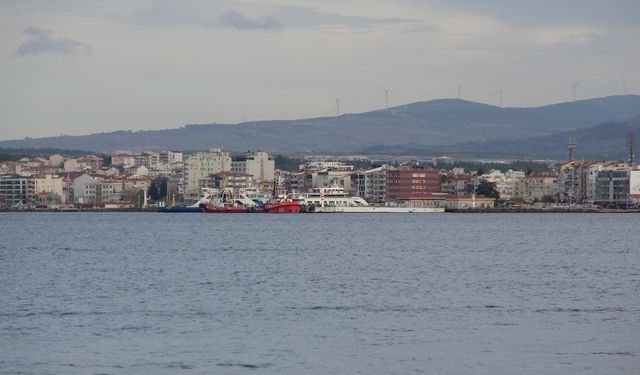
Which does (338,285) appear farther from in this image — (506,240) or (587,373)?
(506,240)

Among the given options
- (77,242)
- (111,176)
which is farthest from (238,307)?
(111,176)

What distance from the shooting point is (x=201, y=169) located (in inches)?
5531

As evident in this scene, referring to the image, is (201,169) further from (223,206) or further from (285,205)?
(285,205)

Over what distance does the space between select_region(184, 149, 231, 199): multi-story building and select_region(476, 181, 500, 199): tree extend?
26793 mm

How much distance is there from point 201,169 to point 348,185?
18075mm

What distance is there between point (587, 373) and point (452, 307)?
7277 mm

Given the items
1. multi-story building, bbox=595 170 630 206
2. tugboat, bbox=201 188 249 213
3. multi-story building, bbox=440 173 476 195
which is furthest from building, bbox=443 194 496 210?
tugboat, bbox=201 188 249 213

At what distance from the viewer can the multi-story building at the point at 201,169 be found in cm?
13600

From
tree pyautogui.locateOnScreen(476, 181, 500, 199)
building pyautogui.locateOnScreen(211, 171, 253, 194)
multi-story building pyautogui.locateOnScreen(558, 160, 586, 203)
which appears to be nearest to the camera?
tree pyautogui.locateOnScreen(476, 181, 500, 199)

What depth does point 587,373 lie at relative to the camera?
61.4ft

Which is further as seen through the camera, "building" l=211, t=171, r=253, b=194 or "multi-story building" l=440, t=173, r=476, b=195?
"building" l=211, t=171, r=253, b=194

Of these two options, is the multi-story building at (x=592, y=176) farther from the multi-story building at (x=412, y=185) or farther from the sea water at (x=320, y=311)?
the sea water at (x=320, y=311)

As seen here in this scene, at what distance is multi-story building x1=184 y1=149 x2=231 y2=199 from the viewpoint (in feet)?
446

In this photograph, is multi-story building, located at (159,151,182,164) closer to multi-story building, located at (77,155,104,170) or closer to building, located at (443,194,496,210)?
multi-story building, located at (77,155,104,170)
